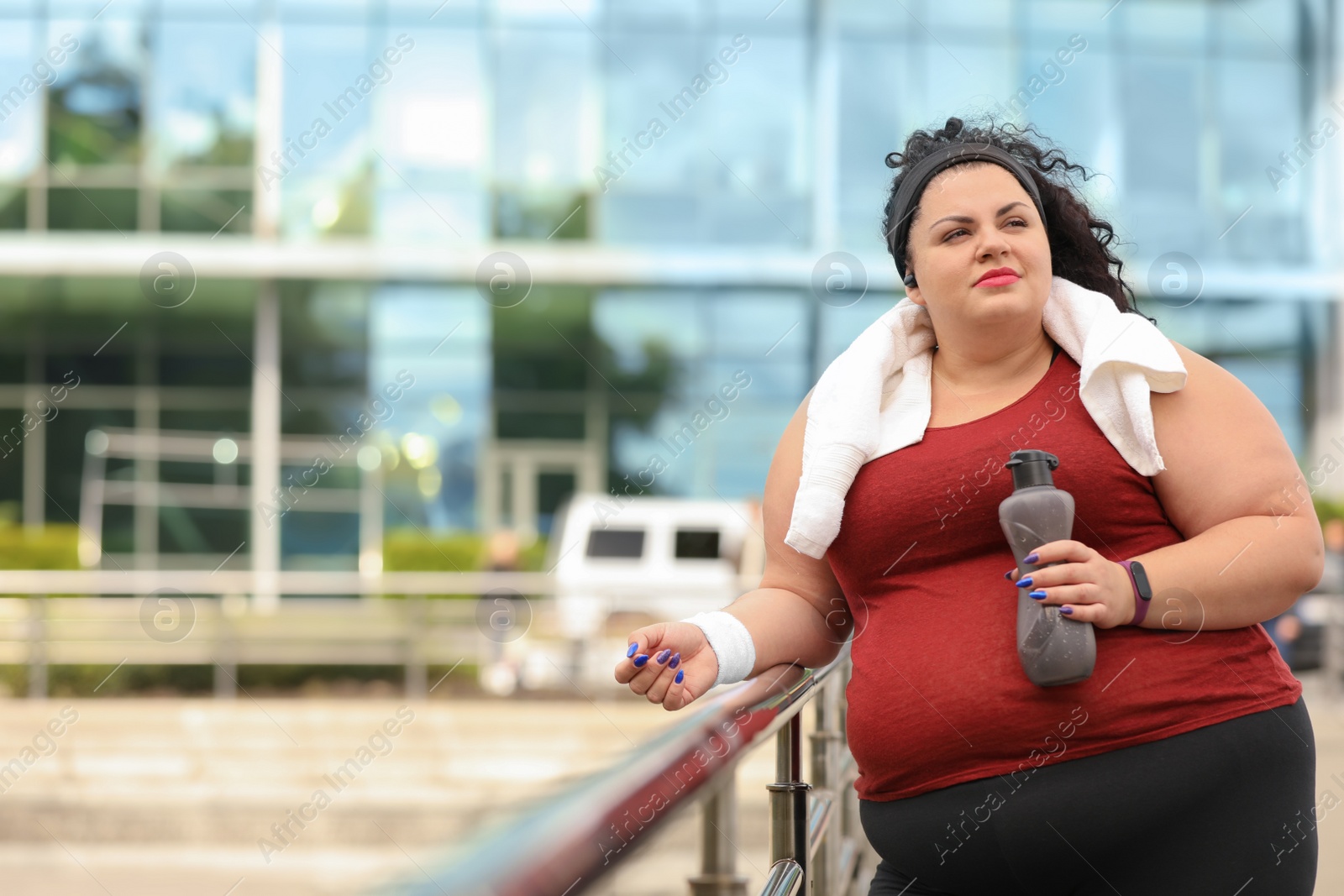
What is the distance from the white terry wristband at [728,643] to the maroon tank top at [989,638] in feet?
0.46

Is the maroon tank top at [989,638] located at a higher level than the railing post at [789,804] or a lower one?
higher

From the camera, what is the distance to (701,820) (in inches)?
61.7

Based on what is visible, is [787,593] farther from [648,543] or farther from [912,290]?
[648,543]

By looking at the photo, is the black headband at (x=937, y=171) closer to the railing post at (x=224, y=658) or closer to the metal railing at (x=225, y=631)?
the metal railing at (x=225, y=631)

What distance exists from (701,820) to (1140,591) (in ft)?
1.79

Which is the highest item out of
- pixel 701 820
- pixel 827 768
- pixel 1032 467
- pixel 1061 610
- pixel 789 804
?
pixel 1032 467

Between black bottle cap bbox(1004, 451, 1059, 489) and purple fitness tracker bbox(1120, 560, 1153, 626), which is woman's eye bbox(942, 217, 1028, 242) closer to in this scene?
black bottle cap bbox(1004, 451, 1059, 489)

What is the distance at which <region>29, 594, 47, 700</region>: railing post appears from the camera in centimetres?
1141

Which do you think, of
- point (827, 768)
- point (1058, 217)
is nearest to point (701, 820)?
point (1058, 217)

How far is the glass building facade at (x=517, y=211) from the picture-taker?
18.9 meters

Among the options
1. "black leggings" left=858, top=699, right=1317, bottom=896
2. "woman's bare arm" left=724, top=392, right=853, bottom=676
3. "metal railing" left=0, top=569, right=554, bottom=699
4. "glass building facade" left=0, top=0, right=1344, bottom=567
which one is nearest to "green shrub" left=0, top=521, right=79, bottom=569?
"glass building facade" left=0, top=0, right=1344, bottom=567

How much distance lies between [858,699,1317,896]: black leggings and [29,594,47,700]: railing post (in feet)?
36.8

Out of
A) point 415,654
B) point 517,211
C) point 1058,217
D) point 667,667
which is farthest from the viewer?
point 517,211

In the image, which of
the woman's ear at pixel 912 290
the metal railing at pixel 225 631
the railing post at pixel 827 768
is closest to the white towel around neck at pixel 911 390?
the woman's ear at pixel 912 290
